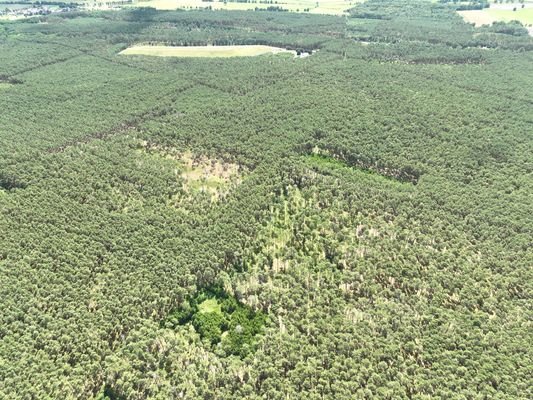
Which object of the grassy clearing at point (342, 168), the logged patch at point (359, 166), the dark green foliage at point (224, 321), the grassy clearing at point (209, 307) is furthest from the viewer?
the logged patch at point (359, 166)

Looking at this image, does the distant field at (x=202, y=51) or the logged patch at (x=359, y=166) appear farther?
the distant field at (x=202, y=51)

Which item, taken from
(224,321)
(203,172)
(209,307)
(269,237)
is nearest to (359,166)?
(269,237)

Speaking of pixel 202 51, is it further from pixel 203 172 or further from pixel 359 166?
pixel 359 166

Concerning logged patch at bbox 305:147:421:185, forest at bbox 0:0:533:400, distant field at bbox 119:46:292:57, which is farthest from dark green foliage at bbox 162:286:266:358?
A: distant field at bbox 119:46:292:57

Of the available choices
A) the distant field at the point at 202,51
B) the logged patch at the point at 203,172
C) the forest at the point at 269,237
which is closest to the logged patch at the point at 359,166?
the forest at the point at 269,237

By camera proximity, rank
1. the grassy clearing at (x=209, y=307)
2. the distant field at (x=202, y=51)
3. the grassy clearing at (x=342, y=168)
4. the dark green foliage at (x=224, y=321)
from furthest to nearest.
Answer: the distant field at (x=202, y=51)
the grassy clearing at (x=342, y=168)
the grassy clearing at (x=209, y=307)
the dark green foliage at (x=224, y=321)

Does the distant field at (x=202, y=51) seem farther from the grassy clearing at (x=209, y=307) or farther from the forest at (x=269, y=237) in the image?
the grassy clearing at (x=209, y=307)

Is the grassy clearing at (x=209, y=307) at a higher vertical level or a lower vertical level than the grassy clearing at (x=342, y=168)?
lower
